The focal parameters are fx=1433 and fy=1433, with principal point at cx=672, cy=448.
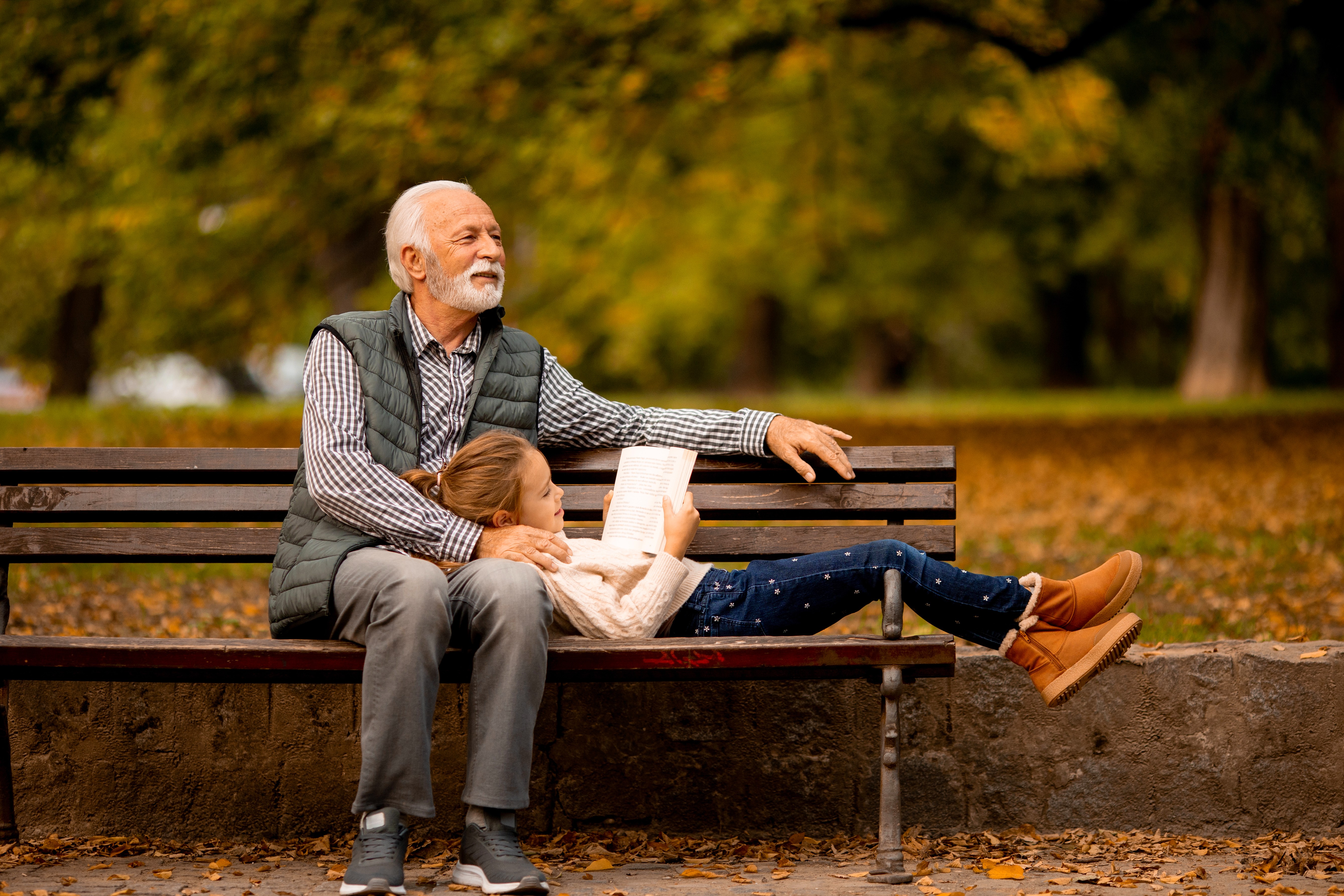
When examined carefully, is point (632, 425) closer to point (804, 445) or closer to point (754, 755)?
point (804, 445)

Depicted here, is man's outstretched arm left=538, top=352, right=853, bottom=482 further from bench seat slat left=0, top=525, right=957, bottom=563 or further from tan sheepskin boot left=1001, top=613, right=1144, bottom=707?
tan sheepskin boot left=1001, top=613, right=1144, bottom=707

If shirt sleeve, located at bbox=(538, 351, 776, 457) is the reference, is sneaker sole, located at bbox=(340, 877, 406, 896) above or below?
below

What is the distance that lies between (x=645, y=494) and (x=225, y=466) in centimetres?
118

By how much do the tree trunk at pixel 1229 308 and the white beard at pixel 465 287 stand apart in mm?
17417

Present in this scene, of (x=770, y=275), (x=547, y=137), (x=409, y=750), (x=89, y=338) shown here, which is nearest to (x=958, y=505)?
(x=547, y=137)

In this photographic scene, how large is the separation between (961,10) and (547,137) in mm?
4179

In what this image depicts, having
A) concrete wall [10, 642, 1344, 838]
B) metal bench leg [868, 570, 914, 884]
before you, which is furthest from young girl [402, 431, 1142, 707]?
concrete wall [10, 642, 1344, 838]

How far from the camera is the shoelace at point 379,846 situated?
320 cm

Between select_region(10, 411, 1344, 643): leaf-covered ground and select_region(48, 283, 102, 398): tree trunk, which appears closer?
select_region(10, 411, 1344, 643): leaf-covered ground

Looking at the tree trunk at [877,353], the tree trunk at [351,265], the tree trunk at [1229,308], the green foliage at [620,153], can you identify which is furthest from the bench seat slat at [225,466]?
the tree trunk at [877,353]

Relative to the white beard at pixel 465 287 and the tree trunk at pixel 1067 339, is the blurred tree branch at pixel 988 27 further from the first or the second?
the tree trunk at pixel 1067 339

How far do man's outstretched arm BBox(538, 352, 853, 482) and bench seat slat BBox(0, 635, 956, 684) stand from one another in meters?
0.59

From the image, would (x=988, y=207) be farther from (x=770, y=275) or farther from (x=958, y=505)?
(x=958, y=505)

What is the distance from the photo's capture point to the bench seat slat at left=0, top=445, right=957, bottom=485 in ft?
13.0
